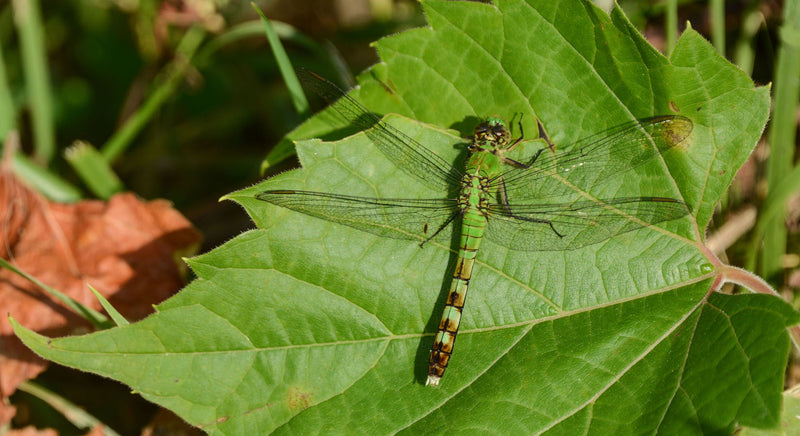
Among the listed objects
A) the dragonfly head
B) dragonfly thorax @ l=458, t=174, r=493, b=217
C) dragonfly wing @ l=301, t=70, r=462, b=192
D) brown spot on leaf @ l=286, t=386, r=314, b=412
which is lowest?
brown spot on leaf @ l=286, t=386, r=314, b=412

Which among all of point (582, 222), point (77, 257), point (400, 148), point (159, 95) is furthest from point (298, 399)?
point (159, 95)

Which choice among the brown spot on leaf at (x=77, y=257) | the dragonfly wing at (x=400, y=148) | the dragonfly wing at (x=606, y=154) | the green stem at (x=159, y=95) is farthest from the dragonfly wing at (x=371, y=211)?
the green stem at (x=159, y=95)

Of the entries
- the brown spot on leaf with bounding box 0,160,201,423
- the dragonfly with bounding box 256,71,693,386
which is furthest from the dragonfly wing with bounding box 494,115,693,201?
the brown spot on leaf with bounding box 0,160,201,423

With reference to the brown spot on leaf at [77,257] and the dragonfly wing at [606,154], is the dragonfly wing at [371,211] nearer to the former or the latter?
the dragonfly wing at [606,154]

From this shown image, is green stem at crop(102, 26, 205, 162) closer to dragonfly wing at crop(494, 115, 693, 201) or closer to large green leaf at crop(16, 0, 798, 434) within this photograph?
large green leaf at crop(16, 0, 798, 434)

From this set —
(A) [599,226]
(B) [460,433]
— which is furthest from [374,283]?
(A) [599,226]

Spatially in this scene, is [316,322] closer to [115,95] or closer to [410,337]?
[410,337]
